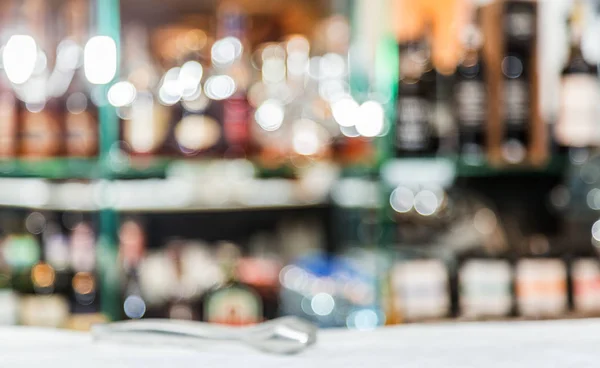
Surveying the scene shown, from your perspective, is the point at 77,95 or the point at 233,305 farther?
the point at 77,95

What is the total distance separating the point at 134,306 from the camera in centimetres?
167

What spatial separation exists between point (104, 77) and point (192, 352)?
49.5 inches

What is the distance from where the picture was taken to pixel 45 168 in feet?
5.15

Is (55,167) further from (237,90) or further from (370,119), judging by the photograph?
(370,119)

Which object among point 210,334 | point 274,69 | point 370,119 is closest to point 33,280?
point 274,69

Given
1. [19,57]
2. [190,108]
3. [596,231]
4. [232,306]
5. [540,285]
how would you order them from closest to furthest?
[540,285] < [596,231] < [232,306] < [190,108] < [19,57]

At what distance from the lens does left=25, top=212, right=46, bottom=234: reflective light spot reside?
1846mm

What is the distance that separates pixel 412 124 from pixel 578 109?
0.34m

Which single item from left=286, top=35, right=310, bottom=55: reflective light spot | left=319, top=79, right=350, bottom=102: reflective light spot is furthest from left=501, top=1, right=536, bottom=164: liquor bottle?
left=286, top=35, right=310, bottom=55: reflective light spot

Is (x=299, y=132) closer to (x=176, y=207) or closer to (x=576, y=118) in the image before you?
(x=176, y=207)

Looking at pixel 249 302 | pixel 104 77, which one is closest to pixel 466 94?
pixel 249 302

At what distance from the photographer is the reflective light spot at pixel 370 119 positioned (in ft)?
4.89

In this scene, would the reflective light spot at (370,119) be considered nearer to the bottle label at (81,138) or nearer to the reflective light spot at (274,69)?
the reflective light spot at (274,69)

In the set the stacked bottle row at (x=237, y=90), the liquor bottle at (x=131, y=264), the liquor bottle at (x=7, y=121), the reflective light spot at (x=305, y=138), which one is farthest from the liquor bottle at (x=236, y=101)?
the liquor bottle at (x=7, y=121)
